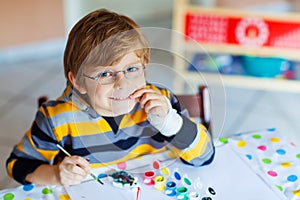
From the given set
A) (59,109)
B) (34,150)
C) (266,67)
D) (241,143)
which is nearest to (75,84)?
(59,109)

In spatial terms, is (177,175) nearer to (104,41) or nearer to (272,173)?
(272,173)

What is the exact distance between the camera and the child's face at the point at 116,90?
0.88 metres

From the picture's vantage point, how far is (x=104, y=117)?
957 mm

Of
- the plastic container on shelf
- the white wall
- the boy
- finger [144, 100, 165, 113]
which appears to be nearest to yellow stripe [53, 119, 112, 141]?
the boy

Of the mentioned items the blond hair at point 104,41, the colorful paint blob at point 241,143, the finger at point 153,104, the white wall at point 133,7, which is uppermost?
the blond hair at point 104,41

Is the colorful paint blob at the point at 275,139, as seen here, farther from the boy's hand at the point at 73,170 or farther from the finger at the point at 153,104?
the boy's hand at the point at 73,170

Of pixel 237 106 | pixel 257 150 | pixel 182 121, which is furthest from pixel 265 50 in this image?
pixel 182 121

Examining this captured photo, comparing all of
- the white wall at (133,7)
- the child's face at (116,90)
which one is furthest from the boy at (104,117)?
the white wall at (133,7)

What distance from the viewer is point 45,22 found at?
2.57 metres

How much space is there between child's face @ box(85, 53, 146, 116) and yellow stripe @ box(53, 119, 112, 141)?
3 centimetres

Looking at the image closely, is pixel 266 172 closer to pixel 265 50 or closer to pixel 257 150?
pixel 257 150

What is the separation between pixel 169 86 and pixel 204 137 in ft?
0.46

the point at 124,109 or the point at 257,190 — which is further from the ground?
the point at 124,109

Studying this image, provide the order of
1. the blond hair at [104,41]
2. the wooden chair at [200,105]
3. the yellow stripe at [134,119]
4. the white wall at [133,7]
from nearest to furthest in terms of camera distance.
A: 1. the blond hair at [104,41]
2. the yellow stripe at [134,119]
3. the wooden chair at [200,105]
4. the white wall at [133,7]
